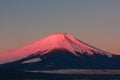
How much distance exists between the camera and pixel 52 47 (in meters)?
101

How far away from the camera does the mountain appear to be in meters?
89.0

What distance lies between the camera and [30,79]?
64.9 m

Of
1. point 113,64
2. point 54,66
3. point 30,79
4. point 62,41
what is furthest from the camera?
point 62,41

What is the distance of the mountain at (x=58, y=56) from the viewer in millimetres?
89037

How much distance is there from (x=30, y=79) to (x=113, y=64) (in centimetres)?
3301

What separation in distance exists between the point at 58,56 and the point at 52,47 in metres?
6.03

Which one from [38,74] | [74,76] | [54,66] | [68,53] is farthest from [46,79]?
[68,53]

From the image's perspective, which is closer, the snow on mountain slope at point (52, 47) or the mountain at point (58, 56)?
the mountain at point (58, 56)

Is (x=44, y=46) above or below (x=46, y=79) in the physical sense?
above

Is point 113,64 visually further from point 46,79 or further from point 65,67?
point 46,79

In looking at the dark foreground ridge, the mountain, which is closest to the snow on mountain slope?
the mountain

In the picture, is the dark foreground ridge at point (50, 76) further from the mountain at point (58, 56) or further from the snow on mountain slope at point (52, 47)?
the snow on mountain slope at point (52, 47)

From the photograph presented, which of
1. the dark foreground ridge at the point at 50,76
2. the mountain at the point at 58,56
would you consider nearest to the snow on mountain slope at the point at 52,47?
the mountain at the point at 58,56

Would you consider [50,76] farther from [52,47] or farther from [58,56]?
[52,47]
